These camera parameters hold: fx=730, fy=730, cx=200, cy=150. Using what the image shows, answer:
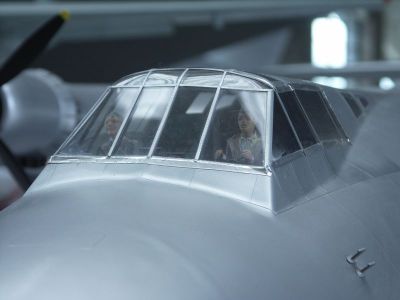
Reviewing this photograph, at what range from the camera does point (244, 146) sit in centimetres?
421

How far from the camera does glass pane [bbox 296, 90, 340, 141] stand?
15.6 ft

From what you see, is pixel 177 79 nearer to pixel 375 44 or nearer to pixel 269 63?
pixel 269 63

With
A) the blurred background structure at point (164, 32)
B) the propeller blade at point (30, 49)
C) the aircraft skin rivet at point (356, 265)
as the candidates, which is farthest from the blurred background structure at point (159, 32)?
the aircraft skin rivet at point (356, 265)

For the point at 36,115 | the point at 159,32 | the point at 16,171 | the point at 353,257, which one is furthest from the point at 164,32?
the point at 353,257

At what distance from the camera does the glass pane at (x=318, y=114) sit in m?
4.75

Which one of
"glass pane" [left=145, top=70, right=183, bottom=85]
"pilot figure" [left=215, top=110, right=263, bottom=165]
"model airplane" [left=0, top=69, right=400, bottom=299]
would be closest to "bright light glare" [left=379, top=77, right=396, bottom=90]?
"model airplane" [left=0, top=69, right=400, bottom=299]

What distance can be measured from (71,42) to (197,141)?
1914cm

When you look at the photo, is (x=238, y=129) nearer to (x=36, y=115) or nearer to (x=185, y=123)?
(x=185, y=123)

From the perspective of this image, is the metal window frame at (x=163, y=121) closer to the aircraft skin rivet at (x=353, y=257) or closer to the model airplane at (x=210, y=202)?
the model airplane at (x=210, y=202)

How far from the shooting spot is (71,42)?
2273 cm

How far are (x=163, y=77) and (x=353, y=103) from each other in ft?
5.86

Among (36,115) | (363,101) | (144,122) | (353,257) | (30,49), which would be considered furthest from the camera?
(36,115)

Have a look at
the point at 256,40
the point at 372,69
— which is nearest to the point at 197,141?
the point at 372,69

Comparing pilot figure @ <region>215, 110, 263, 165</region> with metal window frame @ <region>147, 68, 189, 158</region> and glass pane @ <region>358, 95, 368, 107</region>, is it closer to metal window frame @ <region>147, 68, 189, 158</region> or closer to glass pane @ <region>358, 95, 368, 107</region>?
metal window frame @ <region>147, 68, 189, 158</region>
